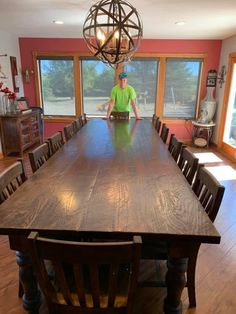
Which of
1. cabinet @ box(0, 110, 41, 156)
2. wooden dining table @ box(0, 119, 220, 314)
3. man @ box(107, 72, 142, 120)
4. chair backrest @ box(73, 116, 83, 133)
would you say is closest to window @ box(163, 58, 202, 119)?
man @ box(107, 72, 142, 120)

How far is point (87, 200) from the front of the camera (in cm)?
140

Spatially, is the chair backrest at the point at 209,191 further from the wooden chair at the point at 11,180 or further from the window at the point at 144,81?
the window at the point at 144,81

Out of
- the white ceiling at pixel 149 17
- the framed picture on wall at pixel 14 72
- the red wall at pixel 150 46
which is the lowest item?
the framed picture on wall at pixel 14 72

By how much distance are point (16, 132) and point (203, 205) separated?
4.00 meters

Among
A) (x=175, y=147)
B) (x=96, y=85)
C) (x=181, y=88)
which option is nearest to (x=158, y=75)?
(x=181, y=88)

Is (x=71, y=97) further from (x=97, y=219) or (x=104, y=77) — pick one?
(x=97, y=219)

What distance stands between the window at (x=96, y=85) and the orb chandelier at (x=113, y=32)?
349 centimetres

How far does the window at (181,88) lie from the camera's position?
560 cm

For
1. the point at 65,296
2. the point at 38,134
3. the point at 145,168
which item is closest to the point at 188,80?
the point at 38,134

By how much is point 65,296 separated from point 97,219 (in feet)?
1.16

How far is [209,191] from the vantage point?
150 centimetres

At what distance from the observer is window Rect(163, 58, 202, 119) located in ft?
18.4

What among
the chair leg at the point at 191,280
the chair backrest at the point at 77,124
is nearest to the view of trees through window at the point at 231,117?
the chair backrest at the point at 77,124

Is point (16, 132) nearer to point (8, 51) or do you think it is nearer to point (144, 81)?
point (8, 51)
